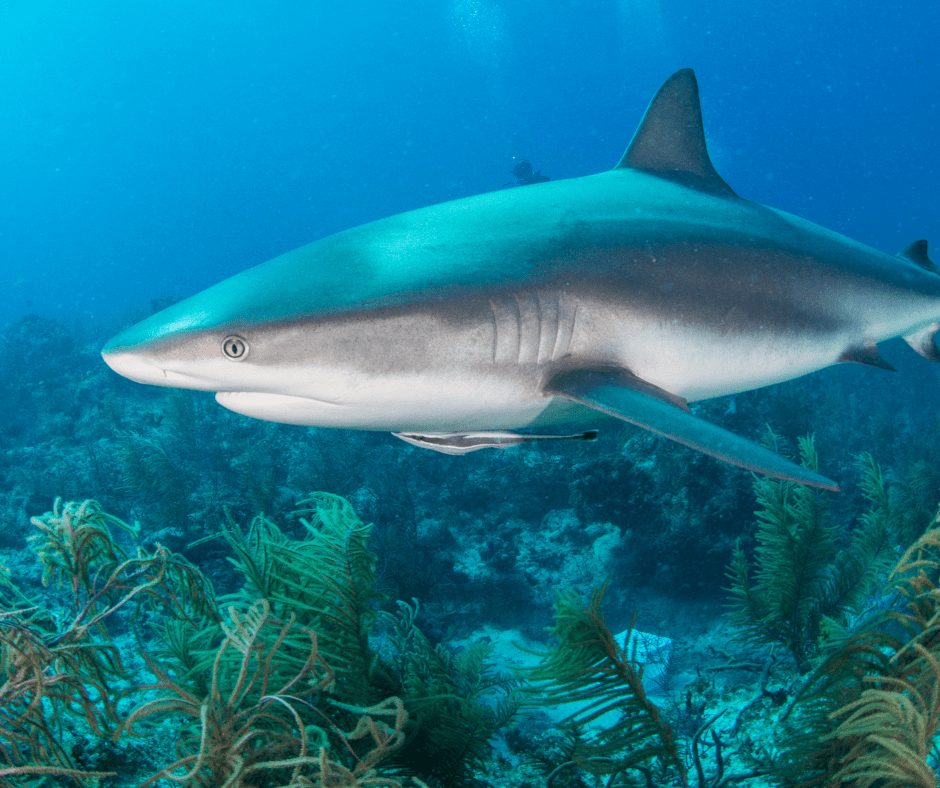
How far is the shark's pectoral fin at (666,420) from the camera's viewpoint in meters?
1.60

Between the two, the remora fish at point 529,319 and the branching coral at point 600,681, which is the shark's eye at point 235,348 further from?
the branching coral at point 600,681

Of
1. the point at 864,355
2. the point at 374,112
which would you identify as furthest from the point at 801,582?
the point at 374,112

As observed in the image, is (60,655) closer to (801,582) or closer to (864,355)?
(801,582)

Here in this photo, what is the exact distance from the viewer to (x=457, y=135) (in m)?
150

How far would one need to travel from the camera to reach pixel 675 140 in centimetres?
338

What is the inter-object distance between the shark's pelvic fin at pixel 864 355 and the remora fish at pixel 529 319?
0.20 meters

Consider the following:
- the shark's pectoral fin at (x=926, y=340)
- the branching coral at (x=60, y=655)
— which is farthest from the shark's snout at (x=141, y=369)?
the shark's pectoral fin at (x=926, y=340)

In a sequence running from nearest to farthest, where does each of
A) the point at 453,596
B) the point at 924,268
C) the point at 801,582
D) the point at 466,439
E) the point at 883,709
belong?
the point at 883,709
the point at 466,439
the point at 801,582
the point at 924,268
the point at 453,596

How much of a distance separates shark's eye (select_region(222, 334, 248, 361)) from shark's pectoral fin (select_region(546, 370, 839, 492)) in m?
1.23

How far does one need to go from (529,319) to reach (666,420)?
70 cm

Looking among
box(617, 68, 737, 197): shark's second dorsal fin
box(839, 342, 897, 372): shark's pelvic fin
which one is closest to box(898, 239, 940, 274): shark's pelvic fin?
box(839, 342, 897, 372): shark's pelvic fin

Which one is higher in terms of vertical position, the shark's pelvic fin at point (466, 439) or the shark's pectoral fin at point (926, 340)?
the shark's pectoral fin at point (926, 340)

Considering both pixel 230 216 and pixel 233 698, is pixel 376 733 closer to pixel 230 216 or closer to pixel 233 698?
pixel 233 698

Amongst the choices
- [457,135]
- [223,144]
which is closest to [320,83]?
[223,144]
